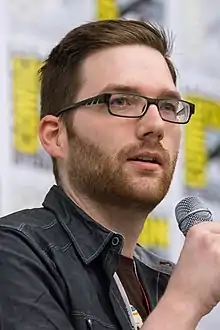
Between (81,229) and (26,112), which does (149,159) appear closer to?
(81,229)

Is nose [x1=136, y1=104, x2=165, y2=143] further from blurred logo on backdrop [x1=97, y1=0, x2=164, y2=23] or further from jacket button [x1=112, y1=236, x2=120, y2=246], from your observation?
blurred logo on backdrop [x1=97, y1=0, x2=164, y2=23]

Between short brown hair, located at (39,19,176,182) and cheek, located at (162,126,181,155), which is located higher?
short brown hair, located at (39,19,176,182)

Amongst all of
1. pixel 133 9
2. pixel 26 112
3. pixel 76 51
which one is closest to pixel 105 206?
pixel 76 51

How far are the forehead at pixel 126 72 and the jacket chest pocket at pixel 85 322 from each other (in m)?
0.32

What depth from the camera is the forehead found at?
3.57 ft

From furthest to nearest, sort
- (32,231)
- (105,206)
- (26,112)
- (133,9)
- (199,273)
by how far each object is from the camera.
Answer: (133,9)
(26,112)
(105,206)
(32,231)
(199,273)

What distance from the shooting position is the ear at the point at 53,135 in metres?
1.13

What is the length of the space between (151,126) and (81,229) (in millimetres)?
168

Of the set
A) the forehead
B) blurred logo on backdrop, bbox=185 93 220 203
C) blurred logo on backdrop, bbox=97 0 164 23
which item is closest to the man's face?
the forehead

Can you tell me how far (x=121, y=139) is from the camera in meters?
1.04

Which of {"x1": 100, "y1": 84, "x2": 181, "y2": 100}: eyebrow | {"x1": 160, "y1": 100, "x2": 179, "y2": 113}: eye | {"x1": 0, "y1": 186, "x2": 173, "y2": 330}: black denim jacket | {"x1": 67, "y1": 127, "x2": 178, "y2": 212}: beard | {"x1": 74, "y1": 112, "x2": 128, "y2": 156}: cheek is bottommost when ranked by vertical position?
{"x1": 0, "y1": 186, "x2": 173, "y2": 330}: black denim jacket

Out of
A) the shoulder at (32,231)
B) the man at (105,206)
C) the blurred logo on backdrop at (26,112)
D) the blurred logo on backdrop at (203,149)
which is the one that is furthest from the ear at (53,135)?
the blurred logo on backdrop at (203,149)

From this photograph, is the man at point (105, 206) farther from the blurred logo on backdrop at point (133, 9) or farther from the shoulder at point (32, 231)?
the blurred logo on backdrop at point (133, 9)

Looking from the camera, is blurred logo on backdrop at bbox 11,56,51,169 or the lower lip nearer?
the lower lip
